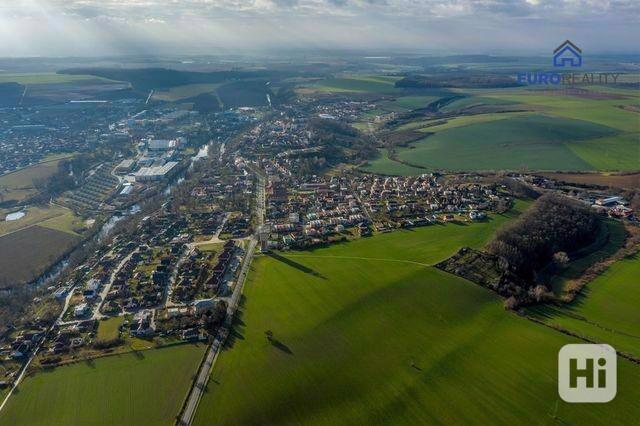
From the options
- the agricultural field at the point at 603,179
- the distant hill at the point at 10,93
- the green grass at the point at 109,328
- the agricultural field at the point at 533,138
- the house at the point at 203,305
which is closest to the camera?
the green grass at the point at 109,328

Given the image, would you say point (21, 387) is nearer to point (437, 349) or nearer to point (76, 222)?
point (437, 349)

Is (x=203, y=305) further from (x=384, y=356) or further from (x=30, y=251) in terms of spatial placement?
(x=30, y=251)

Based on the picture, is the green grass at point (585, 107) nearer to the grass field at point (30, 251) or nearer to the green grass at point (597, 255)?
the green grass at point (597, 255)

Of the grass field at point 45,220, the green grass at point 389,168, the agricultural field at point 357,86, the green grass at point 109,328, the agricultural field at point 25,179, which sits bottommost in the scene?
the green grass at point 109,328

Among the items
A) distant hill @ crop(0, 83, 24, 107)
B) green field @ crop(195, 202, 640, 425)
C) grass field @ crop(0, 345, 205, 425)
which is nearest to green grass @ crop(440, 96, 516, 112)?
green field @ crop(195, 202, 640, 425)

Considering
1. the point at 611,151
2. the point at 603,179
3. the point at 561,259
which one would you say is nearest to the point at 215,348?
the point at 561,259

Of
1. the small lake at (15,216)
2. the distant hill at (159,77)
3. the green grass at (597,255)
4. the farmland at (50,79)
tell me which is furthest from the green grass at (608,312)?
the farmland at (50,79)

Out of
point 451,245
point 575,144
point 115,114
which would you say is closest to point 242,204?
point 451,245
